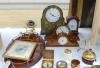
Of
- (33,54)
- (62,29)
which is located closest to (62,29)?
(62,29)

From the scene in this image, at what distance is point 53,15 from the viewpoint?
1.55 m

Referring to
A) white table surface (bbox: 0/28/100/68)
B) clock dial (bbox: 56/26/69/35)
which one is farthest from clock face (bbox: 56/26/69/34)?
white table surface (bbox: 0/28/100/68)

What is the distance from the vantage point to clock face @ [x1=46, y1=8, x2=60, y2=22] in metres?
1.54

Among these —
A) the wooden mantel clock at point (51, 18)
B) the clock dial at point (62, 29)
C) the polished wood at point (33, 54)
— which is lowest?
the polished wood at point (33, 54)

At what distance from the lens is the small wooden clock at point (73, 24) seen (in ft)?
5.16

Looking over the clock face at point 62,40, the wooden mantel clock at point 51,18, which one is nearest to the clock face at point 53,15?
the wooden mantel clock at point 51,18

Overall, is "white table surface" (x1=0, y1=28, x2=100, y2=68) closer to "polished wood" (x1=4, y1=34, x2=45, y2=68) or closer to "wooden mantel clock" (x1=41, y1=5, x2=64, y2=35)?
"polished wood" (x1=4, y1=34, x2=45, y2=68)

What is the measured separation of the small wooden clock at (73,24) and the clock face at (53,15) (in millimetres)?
88

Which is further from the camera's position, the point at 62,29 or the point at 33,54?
the point at 62,29

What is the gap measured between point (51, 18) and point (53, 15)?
0.03 m

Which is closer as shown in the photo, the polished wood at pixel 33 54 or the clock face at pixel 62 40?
the polished wood at pixel 33 54

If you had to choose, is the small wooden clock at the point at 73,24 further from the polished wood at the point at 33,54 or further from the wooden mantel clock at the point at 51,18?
the polished wood at the point at 33,54

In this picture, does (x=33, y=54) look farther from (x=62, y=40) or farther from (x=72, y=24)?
(x=72, y=24)

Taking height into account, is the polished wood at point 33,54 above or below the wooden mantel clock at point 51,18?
below
